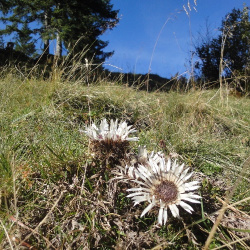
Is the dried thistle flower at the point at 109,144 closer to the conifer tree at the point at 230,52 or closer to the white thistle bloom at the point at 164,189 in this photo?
the white thistle bloom at the point at 164,189

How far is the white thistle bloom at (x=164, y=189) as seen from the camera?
3.20 ft

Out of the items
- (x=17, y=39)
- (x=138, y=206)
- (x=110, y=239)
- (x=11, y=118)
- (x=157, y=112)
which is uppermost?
(x=17, y=39)

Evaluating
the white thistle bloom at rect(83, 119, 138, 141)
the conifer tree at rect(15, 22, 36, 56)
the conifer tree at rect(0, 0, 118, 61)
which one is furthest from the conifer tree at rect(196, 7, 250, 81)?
the white thistle bloom at rect(83, 119, 138, 141)

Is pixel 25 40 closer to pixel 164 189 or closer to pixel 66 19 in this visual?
pixel 66 19

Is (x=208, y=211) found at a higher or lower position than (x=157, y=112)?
lower

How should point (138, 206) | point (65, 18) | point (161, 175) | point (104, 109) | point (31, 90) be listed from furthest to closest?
point (65, 18) → point (31, 90) → point (104, 109) → point (138, 206) → point (161, 175)

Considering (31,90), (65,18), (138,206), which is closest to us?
(138,206)

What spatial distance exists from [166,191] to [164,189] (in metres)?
0.01

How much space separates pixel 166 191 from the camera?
3.32 ft

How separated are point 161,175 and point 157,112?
175 centimetres

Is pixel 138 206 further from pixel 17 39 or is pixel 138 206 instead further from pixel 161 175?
pixel 17 39

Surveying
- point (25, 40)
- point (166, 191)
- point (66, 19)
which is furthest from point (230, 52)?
point (166, 191)

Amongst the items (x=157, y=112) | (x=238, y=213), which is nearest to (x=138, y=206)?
(x=238, y=213)

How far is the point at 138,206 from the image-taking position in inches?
46.5
